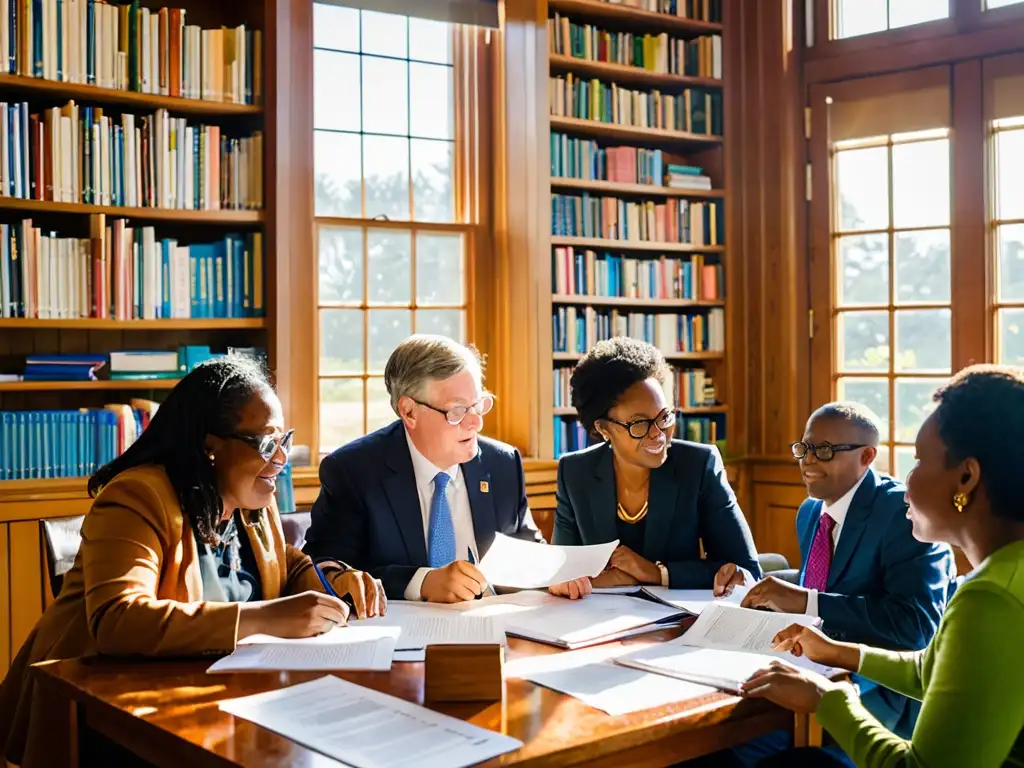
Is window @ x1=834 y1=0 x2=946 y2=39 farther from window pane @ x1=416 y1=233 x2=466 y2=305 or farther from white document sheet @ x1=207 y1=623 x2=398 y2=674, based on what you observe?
white document sheet @ x1=207 y1=623 x2=398 y2=674

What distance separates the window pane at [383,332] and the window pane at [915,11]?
2.57 metres

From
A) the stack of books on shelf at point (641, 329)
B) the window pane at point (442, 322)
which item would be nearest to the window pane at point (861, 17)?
the stack of books on shelf at point (641, 329)

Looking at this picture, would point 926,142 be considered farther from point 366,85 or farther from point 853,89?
point 366,85

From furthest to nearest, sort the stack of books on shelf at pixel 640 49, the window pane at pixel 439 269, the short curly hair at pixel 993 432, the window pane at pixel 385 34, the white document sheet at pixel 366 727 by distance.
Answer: the stack of books on shelf at pixel 640 49 < the window pane at pixel 439 269 < the window pane at pixel 385 34 < the short curly hair at pixel 993 432 < the white document sheet at pixel 366 727

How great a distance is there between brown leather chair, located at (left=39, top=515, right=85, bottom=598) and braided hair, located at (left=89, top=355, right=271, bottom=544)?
30cm

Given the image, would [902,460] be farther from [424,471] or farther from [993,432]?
[993,432]

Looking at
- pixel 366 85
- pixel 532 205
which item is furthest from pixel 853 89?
pixel 366 85

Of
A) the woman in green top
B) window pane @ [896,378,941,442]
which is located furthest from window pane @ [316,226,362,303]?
the woman in green top

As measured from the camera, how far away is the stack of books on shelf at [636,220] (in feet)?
15.9

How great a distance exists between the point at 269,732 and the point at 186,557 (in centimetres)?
68

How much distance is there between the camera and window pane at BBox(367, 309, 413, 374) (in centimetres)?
456

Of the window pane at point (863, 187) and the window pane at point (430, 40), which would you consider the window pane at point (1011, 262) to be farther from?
the window pane at point (430, 40)

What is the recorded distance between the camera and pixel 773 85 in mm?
5055

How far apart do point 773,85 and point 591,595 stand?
3429mm
